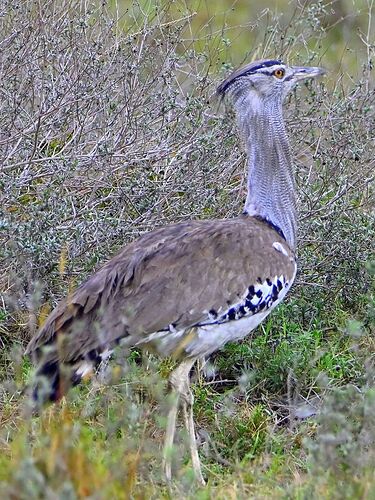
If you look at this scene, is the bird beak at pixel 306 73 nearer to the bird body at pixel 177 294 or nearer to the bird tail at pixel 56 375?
the bird body at pixel 177 294

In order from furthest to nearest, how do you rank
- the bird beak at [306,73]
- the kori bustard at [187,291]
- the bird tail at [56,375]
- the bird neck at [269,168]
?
the bird beak at [306,73]
the bird neck at [269,168]
the kori bustard at [187,291]
the bird tail at [56,375]

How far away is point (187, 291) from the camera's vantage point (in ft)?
11.1

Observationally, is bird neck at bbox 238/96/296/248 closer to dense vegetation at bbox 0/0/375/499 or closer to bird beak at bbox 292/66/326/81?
bird beak at bbox 292/66/326/81

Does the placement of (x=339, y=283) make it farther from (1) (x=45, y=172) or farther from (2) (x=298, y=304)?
(1) (x=45, y=172)

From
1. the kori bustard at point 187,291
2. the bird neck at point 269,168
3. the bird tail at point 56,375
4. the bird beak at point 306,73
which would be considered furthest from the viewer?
the bird beak at point 306,73

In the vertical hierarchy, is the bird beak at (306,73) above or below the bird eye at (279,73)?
below

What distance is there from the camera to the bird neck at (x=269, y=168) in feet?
12.4

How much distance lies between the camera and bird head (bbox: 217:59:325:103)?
12.6ft

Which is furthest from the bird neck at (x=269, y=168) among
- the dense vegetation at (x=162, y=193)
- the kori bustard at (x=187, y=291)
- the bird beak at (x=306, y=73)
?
the dense vegetation at (x=162, y=193)

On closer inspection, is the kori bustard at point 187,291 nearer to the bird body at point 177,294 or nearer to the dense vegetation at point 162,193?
the bird body at point 177,294

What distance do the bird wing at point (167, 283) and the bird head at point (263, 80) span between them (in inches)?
20.5

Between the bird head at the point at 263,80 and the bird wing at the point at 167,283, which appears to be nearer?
the bird wing at the point at 167,283

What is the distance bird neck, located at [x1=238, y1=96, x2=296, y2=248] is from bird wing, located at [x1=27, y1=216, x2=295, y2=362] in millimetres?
157

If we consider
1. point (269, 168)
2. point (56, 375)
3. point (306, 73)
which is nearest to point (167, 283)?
point (56, 375)
